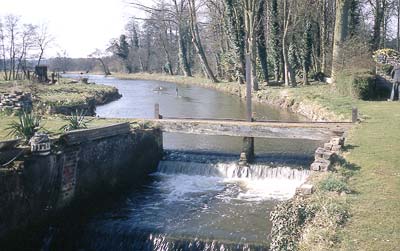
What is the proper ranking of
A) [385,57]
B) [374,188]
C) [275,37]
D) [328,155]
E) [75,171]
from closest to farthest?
1. [374,188]
2. [328,155]
3. [75,171]
4. [385,57]
5. [275,37]

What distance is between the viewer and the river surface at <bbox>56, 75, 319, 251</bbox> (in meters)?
10.1

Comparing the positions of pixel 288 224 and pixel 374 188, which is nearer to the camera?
pixel 288 224

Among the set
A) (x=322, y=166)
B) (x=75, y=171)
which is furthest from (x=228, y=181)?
(x=75, y=171)

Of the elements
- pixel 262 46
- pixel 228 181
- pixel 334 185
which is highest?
pixel 262 46

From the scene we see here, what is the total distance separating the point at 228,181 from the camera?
14.4 metres

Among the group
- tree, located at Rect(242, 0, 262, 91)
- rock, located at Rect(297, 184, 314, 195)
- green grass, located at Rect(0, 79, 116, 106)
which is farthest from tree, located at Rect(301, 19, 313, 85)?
rock, located at Rect(297, 184, 314, 195)

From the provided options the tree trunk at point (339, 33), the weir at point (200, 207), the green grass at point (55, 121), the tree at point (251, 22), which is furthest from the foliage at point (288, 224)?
the tree at point (251, 22)

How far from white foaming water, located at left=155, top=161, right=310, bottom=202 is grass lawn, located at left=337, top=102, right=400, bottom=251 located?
2.27m

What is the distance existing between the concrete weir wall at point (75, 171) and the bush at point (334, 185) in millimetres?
6628

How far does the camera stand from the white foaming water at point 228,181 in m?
13.0

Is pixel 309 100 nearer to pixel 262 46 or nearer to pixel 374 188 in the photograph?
pixel 262 46

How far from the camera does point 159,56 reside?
75062 mm

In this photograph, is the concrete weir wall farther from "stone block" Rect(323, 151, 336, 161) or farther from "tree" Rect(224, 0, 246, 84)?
"tree" Rect(224, 0, 246, 84)

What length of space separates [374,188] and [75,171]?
774 centimetres
